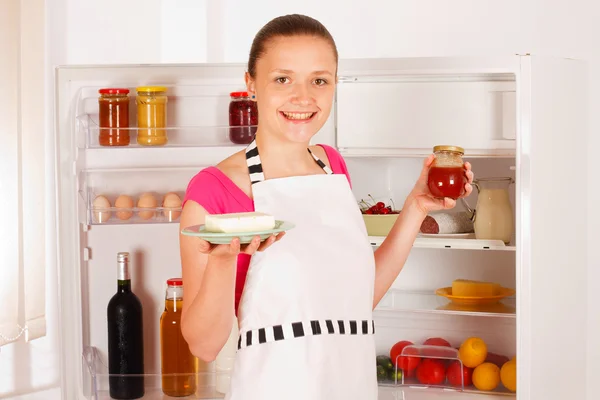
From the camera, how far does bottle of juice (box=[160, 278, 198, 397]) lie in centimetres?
224

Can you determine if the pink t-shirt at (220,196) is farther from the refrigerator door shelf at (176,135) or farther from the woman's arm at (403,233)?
the refrigerator door shelf at (176,135)

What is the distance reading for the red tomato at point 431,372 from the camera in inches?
94.3

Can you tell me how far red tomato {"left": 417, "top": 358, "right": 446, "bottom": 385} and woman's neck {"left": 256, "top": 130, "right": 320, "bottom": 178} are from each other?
109cm

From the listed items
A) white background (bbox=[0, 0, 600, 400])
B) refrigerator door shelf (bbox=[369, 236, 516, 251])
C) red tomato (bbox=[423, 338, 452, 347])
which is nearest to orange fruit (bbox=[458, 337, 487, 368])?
red tomato (bbox=[423, 338, 452, 347])

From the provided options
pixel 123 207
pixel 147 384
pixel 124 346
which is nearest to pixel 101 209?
pixel 123 207

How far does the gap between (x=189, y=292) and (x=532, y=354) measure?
124cm

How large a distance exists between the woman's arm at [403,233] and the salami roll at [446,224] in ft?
2.53

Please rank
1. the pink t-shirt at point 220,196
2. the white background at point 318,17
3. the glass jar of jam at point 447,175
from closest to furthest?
the pink t-shirt at point 220,196, the glass jar of jam at point 447,175, the white background at point 318,17

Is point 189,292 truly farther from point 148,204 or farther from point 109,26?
point 109,26

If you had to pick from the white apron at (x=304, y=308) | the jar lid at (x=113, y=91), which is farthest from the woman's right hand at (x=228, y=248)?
the jar lid at (x=113, y=91)

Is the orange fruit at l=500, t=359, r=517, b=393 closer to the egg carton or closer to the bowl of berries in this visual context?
the bowl of berries

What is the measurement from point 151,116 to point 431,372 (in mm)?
1162

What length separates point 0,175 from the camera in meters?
2.49

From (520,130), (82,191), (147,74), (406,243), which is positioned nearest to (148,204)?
(82,191)
